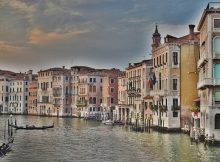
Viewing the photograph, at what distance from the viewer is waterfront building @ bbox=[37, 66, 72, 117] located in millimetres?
79438

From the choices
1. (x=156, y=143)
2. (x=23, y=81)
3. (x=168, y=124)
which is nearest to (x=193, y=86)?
(x=168, y=124)

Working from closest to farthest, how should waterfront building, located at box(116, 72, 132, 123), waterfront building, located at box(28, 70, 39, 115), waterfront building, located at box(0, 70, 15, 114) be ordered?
waterfront building, located at box(116, 72, 132, 123) → waterfront building, located at box(28, 70, 39, 115) → waterfront building, located at box(0, 70, 15, 114)

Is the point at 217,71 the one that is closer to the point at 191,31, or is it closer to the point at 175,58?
the point at 175,58

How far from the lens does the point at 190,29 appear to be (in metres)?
38.7

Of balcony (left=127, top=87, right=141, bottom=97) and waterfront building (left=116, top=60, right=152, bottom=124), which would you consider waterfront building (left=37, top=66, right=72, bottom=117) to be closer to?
waterfront building (left=116, top=60, right=152, bottom=124)

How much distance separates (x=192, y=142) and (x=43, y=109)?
60.5 m

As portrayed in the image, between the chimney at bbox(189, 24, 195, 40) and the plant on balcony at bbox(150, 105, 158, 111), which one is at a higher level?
the chimney at bbox(189, 24, 195, 40)

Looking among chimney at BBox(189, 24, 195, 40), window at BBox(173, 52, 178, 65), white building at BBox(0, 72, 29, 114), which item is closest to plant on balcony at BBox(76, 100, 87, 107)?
white building at BBox(0, 72, 29, 114)

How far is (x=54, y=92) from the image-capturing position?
82.4 meters

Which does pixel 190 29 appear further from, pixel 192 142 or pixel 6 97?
pixel 6 97

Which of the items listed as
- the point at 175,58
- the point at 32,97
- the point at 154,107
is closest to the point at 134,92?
the point at 154,107

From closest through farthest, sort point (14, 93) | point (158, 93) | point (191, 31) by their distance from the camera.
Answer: point (191, 31) → point (158, 93) → point (14, 93)

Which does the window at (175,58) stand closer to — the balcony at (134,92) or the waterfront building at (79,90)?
the balcony at (134,92)

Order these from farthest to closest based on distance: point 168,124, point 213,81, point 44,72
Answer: point 44,72
point 168,124
point 213,81
